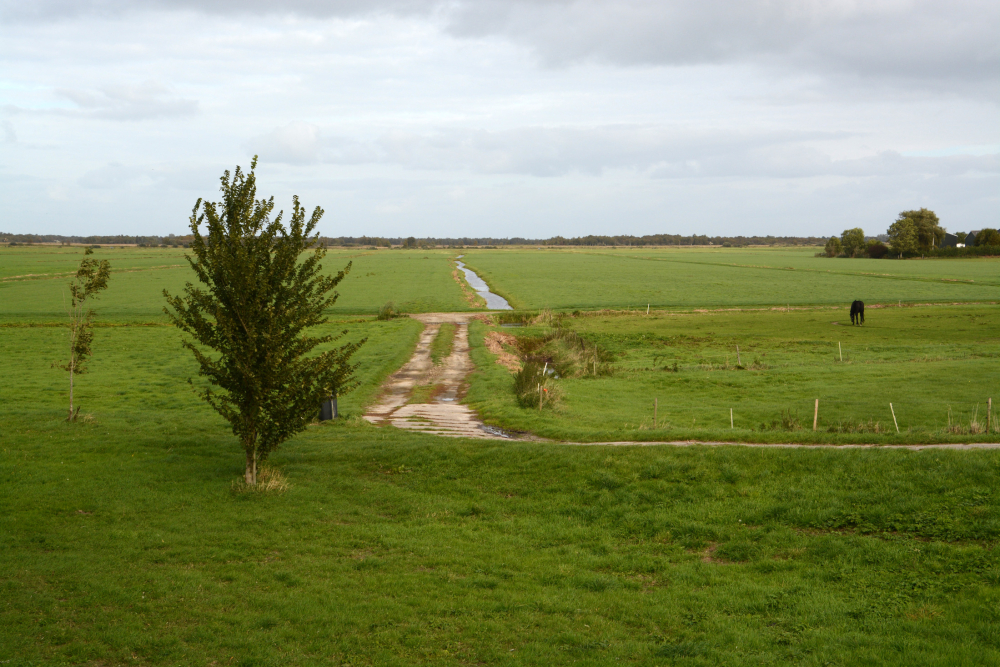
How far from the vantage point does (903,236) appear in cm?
16388

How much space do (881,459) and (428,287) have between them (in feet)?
261

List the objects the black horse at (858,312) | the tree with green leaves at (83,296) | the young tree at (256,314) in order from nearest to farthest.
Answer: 1. the young tree at (256,314)
2. the tree with green leaves at (83,296)
3. the black horse at (858,312)

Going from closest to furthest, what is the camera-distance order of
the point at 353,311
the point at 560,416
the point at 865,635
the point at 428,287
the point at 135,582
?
the point at 865,635 → the point at 135,582 → the point at 560,416 → the point at 353,311 → the point at 428,287

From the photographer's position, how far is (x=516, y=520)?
594 inches

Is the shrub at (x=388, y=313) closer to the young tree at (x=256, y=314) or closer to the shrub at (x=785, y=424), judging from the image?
the shrub at (x=785, y=424)

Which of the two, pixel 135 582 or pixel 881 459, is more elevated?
pixel 881 459

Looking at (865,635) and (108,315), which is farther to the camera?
(108,315)

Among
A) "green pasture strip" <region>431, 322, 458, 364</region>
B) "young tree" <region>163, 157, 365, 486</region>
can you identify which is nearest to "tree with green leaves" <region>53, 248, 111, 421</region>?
"young tree" <region>163, 157, 365, 486</region>

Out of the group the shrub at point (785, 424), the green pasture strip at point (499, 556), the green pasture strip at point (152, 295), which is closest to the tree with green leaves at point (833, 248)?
the green pasture strip at point (152, 295)

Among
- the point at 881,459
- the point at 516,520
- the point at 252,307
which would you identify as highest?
the point at 252,307

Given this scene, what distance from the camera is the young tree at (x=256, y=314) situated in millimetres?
15734

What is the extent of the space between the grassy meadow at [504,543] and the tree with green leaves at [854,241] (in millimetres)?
174223

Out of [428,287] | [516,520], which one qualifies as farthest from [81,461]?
[428,287]

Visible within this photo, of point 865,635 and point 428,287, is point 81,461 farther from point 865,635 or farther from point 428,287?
point 428,287
